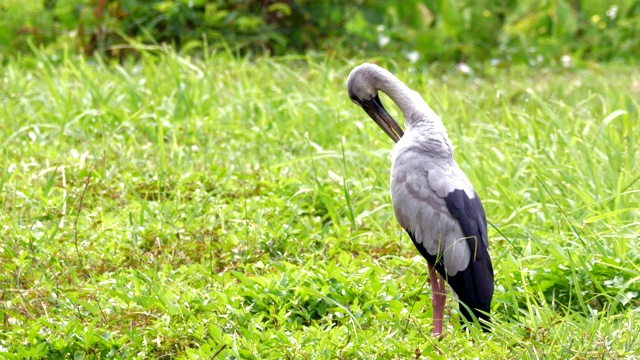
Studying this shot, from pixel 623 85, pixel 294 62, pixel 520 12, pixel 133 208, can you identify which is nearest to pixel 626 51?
pixel 520 12

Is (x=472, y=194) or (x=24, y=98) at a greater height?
(x=472, y=194)

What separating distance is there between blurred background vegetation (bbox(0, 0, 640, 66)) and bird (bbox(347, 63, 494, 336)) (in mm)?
4354

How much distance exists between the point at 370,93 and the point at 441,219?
857mm

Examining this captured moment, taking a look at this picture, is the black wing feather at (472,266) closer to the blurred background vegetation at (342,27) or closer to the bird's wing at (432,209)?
the bird's wing at (432,209)

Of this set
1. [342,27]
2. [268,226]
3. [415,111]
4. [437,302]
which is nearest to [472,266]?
[437,302]

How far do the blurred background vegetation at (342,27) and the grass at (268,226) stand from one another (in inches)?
52.9

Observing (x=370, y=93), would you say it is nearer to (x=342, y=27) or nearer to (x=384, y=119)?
(x=384, y=119)

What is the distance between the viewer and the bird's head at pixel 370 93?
4.09 metres

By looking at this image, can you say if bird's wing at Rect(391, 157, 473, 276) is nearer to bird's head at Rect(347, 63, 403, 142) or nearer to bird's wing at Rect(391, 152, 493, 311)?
bird's wing at Rect(391, 152, 493, 311)

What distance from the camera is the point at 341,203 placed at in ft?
16.3

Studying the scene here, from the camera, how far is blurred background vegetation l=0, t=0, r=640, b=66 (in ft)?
28.1

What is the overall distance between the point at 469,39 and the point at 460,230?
6661 mm

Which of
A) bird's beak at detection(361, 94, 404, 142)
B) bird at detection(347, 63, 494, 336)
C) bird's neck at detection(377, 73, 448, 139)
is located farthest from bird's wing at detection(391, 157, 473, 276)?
bird's beak at detection(361, 94, 404, 142)

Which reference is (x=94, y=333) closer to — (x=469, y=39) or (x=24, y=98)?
(x=24, y=98)
